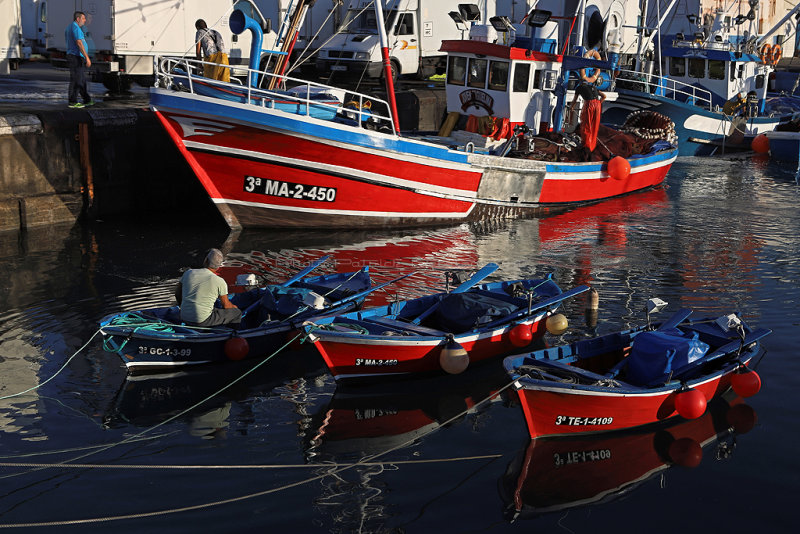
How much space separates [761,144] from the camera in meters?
30.5

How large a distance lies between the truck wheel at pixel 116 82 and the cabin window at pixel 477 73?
8976 mm

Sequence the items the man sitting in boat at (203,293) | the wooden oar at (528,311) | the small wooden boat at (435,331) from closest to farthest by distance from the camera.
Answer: the small wooden boat at (435,331)
the man sitting in boat at (203,293)
the wooden oar at (528,311)

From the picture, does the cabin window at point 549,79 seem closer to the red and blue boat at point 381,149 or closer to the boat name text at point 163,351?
the red and blue boat at point 381,149

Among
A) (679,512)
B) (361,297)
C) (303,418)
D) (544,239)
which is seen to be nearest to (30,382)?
(303,418)

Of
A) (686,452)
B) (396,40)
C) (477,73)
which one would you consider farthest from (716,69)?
(686,452)

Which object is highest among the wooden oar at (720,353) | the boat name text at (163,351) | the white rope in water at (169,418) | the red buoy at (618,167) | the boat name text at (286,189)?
the red buoy at (618,167)

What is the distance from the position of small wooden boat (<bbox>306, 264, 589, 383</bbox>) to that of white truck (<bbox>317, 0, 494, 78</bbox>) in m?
15.7

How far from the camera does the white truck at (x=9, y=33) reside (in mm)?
22734

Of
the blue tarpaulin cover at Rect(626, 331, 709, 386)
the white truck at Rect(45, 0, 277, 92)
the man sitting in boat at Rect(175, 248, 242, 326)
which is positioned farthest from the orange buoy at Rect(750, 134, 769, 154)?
the man sitting in boat at Rect(175, 248, 242, 326)

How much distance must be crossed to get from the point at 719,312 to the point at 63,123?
42.3 feet

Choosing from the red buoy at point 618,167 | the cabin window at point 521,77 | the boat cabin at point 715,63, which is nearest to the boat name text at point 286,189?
the cabin window at point 521,77

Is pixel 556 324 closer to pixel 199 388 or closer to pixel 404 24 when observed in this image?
pixel 199 388

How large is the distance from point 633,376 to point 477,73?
40.3 feet

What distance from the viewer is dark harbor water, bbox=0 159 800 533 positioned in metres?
8.49
